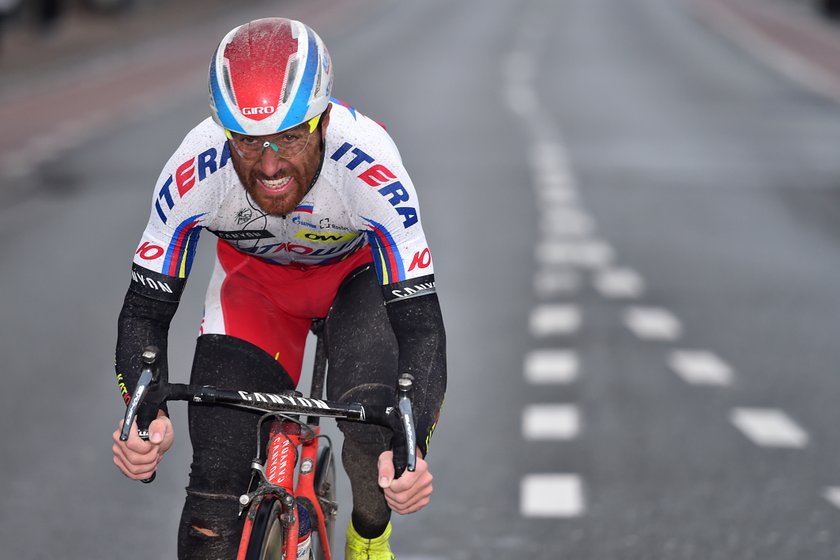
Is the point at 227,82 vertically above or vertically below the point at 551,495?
above

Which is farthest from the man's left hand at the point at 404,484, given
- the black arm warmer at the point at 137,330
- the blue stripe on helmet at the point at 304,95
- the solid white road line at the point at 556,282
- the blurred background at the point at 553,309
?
the solid white road line at the point at 556,282

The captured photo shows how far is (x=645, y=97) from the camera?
2583 centimetres

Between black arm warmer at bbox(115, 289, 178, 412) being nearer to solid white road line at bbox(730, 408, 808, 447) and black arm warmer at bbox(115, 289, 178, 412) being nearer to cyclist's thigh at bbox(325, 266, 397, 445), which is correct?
cyclist's thigh at bbox(325, 266, 397, 445)

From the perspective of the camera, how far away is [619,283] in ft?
36.9

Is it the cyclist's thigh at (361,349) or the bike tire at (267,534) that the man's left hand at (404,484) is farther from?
the cyclist's thigh at (361,349)

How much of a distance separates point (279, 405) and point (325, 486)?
2.59 ft

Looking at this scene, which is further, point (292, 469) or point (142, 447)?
point (292, 469)

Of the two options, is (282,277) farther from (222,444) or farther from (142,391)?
(142,391)

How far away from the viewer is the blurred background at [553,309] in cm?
632

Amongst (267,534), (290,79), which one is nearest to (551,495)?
(267,534)

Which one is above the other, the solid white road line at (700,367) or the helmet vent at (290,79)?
the helmet vent at (290,79)

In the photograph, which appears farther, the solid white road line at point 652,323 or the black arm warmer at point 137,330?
the solid white road line at point 652,323

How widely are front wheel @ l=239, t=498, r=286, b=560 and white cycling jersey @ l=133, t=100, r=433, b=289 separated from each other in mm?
726

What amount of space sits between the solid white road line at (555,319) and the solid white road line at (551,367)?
1.68ft
